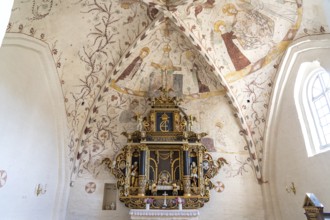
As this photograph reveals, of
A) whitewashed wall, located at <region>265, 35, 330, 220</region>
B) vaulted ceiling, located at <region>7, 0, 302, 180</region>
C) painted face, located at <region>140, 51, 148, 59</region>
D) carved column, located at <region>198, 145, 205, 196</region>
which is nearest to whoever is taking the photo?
whitewashed wall, located at <region>265, 35, 330, 220</region>

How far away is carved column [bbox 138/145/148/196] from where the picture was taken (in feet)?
25.6

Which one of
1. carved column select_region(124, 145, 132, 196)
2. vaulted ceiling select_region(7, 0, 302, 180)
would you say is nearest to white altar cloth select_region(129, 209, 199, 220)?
carved column select_region(124, 145, 132, 196)

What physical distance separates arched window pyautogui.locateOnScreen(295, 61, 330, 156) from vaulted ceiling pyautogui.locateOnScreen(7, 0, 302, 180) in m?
1.04

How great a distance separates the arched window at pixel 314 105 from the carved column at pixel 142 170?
4.89 m

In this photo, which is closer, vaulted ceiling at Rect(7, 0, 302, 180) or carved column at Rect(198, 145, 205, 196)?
vaulted ceiling at Rect(7, 0, 302, 180)

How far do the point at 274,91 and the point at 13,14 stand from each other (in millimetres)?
7891

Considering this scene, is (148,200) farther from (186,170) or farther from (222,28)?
(222,28)

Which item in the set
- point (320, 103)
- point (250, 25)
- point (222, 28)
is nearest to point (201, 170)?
point (320, 103)

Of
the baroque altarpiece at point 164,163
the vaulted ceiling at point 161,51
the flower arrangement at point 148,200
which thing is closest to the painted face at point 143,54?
the vaulted ceiling at point 161,51

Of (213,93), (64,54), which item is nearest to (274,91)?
(213,93)

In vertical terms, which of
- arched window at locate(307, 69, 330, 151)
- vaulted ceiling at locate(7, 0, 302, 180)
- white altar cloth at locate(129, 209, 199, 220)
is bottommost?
white altar cloth at locate(129, 209, 199, 220)

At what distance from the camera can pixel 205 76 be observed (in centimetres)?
904

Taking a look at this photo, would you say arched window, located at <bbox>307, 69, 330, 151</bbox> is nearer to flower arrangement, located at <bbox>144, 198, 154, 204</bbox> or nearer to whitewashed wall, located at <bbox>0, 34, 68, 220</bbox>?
flower arrangement, located at <bbox>144, 198, 154, 204</bbox>

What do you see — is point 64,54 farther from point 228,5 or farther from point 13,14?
point 228,5
